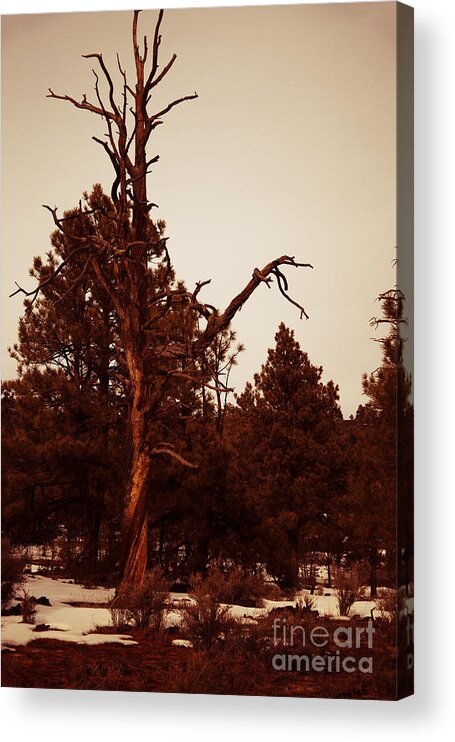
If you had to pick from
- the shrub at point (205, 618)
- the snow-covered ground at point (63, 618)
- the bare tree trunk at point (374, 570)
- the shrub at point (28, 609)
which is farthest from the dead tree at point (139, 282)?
the bare tree trunk at point (374, 570)

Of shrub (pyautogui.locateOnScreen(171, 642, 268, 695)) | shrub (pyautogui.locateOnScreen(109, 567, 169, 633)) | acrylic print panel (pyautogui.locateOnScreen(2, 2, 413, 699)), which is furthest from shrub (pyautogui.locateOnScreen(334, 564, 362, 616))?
shrub (pyautogui.locateOnScreen(109, 567, 169, 633))

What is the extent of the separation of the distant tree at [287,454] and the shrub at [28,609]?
4.73ft

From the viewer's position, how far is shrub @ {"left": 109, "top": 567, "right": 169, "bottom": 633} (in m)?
9.55

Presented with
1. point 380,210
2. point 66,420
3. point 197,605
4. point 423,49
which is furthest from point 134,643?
point 423,49

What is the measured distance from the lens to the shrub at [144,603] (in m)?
9.55

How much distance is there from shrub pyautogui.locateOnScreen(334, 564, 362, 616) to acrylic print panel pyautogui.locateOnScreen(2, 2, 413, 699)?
0.06 ft

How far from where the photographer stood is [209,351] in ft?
31.6

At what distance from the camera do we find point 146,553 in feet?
31.6

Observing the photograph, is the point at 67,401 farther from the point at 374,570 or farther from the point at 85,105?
the point at 374,570

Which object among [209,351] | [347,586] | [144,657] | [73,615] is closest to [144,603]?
[144,657]

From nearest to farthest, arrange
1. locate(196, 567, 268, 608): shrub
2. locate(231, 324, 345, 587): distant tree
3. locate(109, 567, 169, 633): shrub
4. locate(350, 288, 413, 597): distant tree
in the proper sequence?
locate(350, 288, 413, 597): distant tree, locate(231, 324, 345, 587): distant tree, locate(196, 567, 268, 608): shrub, locate(109, 567, 169, 633): shrub

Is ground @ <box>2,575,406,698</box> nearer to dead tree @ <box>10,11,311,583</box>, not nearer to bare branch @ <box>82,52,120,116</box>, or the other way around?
dead tree @ <box>10,11,311,583</box>

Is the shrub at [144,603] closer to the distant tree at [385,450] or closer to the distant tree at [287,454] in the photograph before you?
the distant tree at [287,454]

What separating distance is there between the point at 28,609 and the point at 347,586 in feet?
A: 6.47
